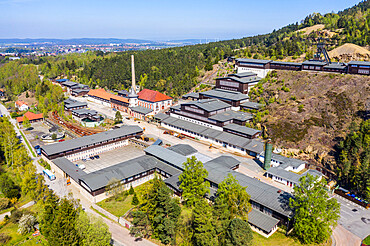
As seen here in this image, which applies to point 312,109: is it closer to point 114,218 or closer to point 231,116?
point 231,116

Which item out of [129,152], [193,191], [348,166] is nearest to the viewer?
[193,191]

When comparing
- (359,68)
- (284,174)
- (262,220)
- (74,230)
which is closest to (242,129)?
(284,174)

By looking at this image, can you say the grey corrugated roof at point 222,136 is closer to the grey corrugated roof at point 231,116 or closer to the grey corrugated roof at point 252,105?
the grey corrugated roof at point 231,116

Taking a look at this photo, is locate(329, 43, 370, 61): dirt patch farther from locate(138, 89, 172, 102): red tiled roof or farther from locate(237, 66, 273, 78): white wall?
locate(138, 89, 172, 102): red tiled roof

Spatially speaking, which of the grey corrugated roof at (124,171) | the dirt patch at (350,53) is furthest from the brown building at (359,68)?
the grey corrugated roof at (124,171)

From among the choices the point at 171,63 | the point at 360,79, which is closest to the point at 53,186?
the point at 360,79

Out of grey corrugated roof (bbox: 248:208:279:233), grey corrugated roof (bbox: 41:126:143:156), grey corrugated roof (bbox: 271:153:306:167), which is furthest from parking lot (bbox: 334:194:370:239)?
grey corrugated roof (bbox: 41:126:143:156)

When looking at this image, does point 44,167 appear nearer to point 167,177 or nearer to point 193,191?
point 167,177
